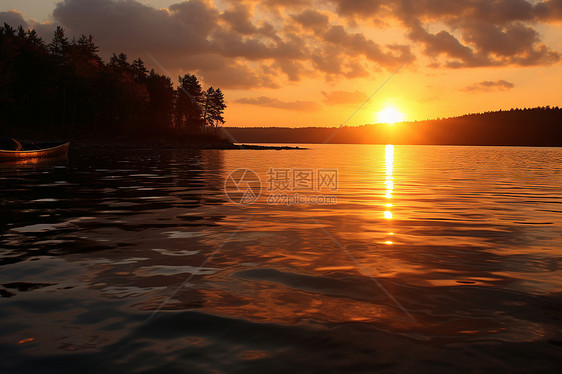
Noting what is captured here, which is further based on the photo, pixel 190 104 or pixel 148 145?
pixel 190 104

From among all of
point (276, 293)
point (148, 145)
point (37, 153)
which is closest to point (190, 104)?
point (148, 145)

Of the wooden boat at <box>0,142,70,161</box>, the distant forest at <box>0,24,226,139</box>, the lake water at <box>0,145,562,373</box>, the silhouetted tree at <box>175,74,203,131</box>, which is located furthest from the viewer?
the silhouetted tree at <box>175,74,203,131</box>

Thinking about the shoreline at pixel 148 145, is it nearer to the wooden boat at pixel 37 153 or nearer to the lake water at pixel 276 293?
the wooden boat at pixel 37 153

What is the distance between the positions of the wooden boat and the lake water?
92.1 feet

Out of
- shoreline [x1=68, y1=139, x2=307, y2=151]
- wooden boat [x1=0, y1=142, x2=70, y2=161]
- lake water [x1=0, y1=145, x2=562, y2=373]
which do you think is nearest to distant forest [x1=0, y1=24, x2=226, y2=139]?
shoreline [x1=68, y1=139, x2=307, y2=151]

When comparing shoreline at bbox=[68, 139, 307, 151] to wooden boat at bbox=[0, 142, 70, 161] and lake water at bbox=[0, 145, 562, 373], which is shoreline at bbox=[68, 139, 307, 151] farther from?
lake water at bbox=[0, 145, 562, 373]

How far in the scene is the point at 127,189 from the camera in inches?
795

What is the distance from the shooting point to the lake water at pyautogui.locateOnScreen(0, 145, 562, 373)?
14.3 ft

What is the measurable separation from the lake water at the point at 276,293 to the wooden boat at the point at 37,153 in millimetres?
28081

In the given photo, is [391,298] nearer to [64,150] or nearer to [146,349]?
[146,349]

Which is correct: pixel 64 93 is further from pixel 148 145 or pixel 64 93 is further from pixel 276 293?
pixel 276 293

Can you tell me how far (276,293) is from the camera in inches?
249

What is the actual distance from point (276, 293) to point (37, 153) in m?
43.6

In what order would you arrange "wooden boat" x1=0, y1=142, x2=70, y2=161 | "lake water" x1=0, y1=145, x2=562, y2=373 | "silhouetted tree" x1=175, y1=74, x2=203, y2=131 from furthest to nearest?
"silhouetted tree" x1=175, y1=74, x2=203, y2=131 → "wooden boat" x1=0, y1=142, x2=70, y2=161 → "lake water" x1=0, y1=145, x2=562, y2=373
